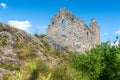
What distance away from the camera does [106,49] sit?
25.4 m

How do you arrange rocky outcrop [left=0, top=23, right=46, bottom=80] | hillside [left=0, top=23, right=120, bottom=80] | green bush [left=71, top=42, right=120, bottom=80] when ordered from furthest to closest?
green bush [left=71, top=42, right=120, bottom=80]
hillside [left=0, top=23, right=120, bottom=80]
rocky outcrop [left=0, top=23, right=46, bottom=80]

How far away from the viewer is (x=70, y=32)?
150 ft

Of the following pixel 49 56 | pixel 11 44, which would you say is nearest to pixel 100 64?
pixel 49 56

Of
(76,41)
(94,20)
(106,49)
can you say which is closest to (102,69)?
(106,49)

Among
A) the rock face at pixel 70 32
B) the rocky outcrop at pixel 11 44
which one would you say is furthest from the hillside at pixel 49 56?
the rock face at pixel 70 32

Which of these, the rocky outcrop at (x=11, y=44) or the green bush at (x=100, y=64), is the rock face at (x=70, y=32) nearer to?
the rocky outcrop at (x=11, y=44)

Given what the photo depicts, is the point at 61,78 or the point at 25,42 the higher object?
the point at 25,42

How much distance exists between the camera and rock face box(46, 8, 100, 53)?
45312 millimetres

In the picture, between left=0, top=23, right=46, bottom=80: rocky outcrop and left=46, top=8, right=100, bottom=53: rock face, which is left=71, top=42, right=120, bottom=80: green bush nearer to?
left=0, top=23, right=46, bottom=80: rocky outcrop

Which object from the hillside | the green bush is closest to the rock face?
the hillside

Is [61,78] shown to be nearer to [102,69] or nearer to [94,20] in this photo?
[102,69]

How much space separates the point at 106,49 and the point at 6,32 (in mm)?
8087

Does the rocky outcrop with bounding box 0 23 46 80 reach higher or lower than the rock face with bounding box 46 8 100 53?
lower

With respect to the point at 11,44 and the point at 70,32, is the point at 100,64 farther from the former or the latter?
Result: the point at 70,32
